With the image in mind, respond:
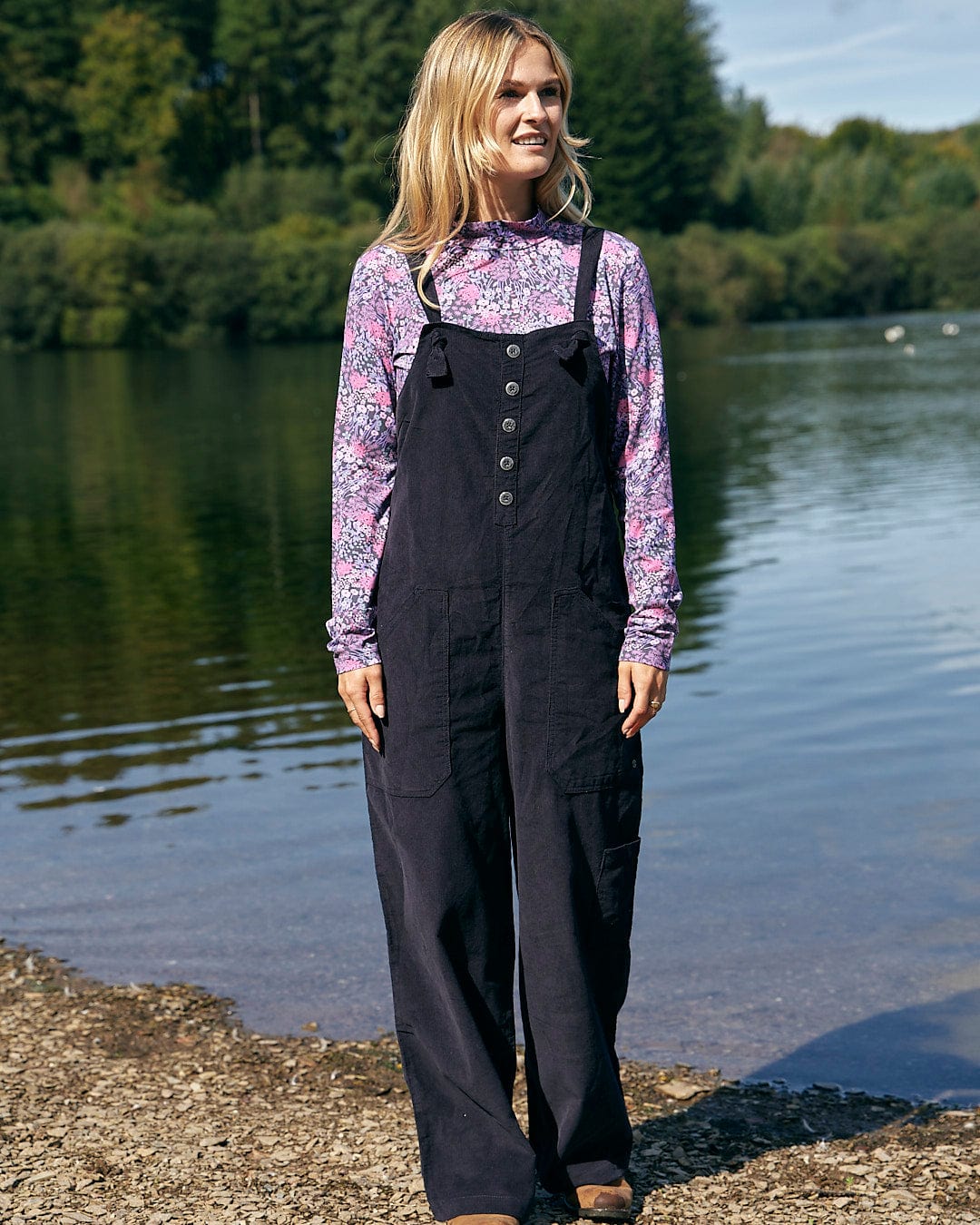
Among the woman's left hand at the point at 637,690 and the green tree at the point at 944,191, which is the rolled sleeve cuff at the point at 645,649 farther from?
the green tree at the point at 944,191

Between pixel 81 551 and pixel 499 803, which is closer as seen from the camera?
pixel 499 803

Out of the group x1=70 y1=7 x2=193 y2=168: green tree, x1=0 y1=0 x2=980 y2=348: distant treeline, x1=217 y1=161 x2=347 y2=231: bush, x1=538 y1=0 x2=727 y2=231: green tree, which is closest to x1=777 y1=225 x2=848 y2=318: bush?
x1=0 y1=0 x2=980 y2=348: distant treeline

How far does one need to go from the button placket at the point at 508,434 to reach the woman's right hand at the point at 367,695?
0.41 m

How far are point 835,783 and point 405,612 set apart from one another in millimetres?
4849

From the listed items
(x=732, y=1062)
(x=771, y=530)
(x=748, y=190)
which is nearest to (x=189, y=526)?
(x=771, y=530)

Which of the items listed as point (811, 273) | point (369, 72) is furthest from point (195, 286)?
point (811, 273)

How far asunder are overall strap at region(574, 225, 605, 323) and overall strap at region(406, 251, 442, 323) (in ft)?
0.91

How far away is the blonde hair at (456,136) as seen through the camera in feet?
10.6

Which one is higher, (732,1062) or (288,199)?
(288,199)

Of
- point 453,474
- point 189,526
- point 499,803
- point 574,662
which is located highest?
point 453,474

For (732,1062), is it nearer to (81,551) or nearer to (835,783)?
(835,783)

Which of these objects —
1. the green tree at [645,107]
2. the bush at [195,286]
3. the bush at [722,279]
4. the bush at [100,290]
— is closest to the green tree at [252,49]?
the green tree at [645,107]

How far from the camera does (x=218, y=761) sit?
27.9 ft

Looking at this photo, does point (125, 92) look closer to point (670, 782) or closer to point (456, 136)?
point (670, 782)
